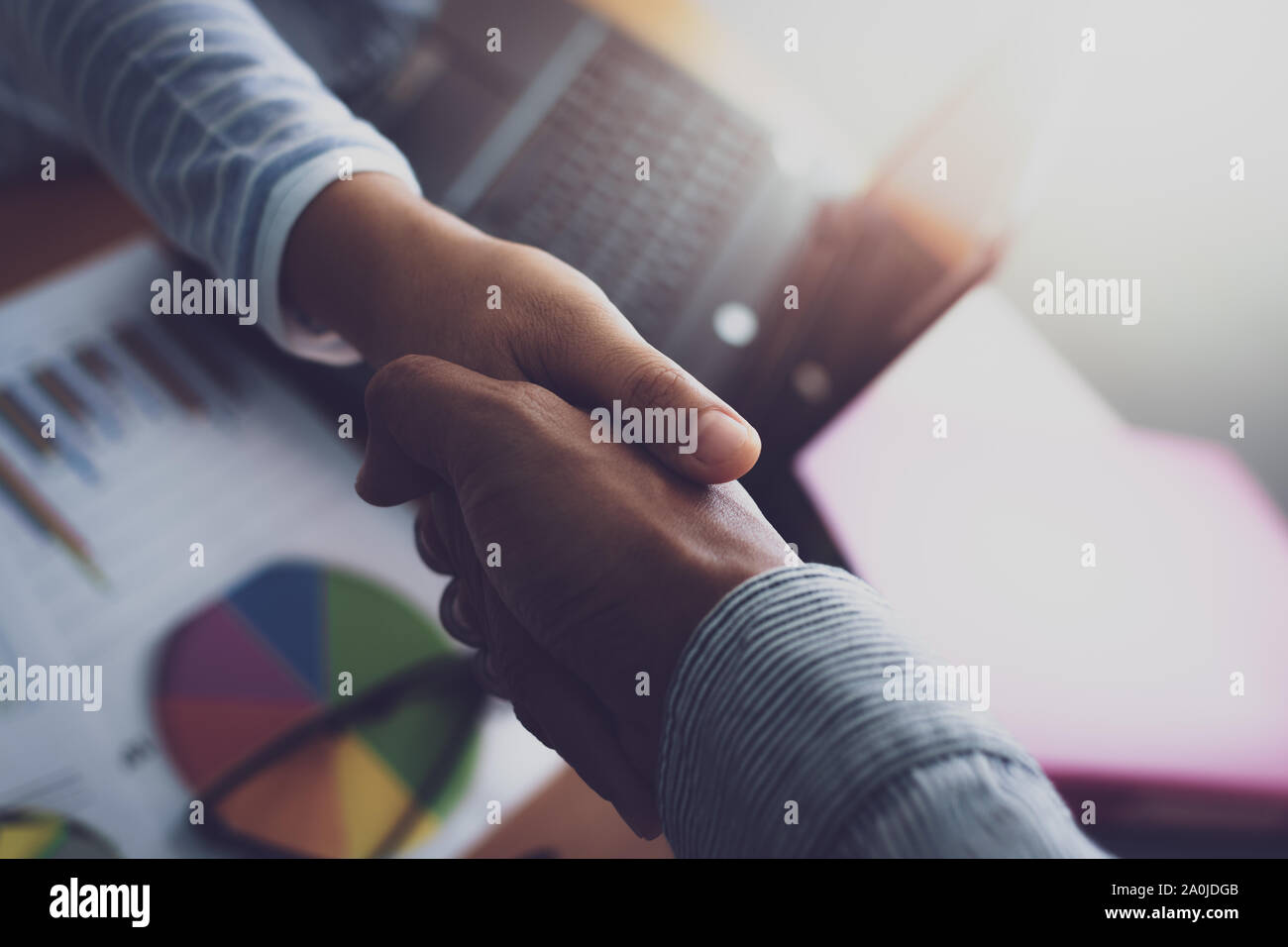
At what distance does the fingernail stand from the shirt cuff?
25cm

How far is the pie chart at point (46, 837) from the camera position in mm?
418

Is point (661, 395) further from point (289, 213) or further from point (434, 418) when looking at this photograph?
point (289, 213)

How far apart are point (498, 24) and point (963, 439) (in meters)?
0.52

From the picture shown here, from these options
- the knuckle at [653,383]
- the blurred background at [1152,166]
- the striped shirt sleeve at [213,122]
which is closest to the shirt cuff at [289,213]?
the striped shirt sleeve at [213,122]

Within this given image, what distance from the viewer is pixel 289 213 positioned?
0.44 metres

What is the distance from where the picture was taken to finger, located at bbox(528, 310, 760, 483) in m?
0.34

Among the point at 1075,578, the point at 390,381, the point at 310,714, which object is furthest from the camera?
the point at 1075,578

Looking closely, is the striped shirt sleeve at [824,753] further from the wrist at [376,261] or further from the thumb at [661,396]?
the wrist at [376,261]

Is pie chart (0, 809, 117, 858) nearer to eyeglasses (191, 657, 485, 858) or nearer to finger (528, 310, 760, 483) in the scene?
eyeglasses (191, 657, 485, 858)

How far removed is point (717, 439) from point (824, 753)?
14cm

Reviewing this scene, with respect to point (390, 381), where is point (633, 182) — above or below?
above

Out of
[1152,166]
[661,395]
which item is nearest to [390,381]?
[661,395]

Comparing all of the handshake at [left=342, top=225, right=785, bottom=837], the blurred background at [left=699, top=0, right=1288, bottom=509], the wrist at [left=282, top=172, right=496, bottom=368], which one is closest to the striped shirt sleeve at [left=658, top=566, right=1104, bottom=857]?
the handshake at [left=342, top=225, right=785, bottom=837]

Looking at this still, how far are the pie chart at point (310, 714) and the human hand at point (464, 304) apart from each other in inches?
7.2
